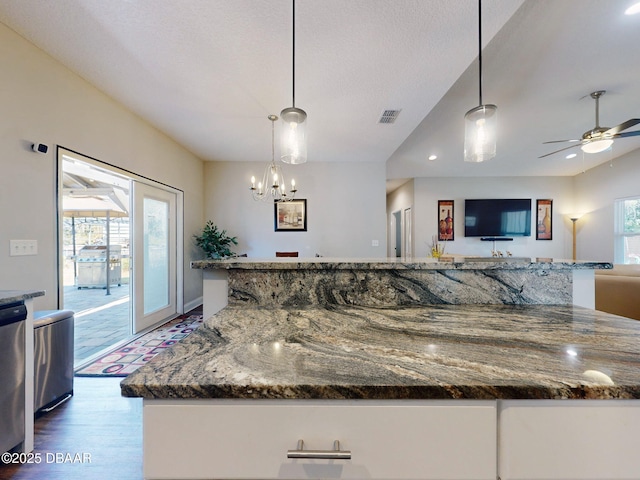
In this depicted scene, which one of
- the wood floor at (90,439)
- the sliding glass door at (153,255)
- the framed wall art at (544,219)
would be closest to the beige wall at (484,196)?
the framed wall art at (544,219)

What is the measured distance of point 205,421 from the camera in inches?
21.3

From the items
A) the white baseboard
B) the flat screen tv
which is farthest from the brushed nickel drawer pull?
the flat screen tv

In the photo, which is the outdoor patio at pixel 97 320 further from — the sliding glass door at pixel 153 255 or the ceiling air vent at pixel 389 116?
the ceiling air vent at pixel 389 116

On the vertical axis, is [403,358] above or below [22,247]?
below

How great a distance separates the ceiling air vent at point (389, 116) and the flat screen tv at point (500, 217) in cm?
459

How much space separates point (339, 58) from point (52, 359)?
3.00 meters

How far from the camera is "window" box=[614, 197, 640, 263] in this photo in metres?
5.28

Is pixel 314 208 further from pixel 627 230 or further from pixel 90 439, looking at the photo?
pixel 627 230

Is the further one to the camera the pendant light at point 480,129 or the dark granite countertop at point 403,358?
the pendant light at point 480,129

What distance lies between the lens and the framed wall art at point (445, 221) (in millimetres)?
6660

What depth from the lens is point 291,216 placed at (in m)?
4.92

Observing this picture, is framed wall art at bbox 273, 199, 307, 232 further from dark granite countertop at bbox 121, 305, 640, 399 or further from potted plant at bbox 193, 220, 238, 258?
dark granite countertop at bbox 121, 305, 640, 399

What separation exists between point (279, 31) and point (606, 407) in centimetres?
230

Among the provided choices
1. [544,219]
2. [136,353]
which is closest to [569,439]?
[136,353]
